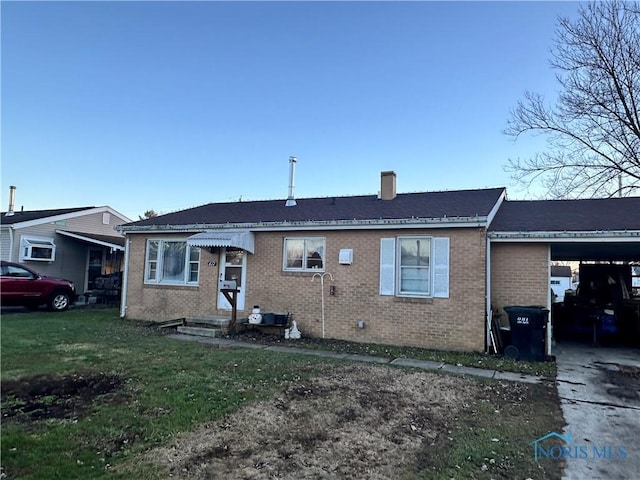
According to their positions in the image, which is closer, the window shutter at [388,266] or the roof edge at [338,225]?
the roof edge at [338,225]

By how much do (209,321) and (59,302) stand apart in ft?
26.2

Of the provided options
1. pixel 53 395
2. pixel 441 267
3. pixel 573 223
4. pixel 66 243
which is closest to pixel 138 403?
pixel 53 395

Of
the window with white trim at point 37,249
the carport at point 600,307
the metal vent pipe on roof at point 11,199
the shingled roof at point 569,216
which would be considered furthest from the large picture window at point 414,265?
the metal vent pipe on roof at point 11,199

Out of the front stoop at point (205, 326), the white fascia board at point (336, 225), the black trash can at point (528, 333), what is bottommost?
the front stoop at point (205, 326)

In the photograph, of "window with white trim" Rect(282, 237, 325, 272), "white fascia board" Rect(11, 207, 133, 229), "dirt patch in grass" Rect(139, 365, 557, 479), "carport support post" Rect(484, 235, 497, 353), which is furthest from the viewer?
"white fascia board" Rect(11, 207, 133, 229)

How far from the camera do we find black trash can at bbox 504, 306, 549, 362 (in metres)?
8.13

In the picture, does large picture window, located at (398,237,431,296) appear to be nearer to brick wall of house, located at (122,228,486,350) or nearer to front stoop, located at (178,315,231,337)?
brick wall of house, located at (122,228,486,350)

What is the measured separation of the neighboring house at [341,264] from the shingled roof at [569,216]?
527mm

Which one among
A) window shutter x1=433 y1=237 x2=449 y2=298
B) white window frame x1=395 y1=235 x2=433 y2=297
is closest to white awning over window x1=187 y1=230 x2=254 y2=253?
white window frame x1=395 y1=235 x2=433 y2=297

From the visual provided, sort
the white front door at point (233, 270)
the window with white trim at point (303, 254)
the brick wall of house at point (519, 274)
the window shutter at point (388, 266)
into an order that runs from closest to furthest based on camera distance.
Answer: the brick wall of house at point (519, 274) < the window shutter at point (388, 266) < the window with white trim at point (303, 254) < the white front door at point (233, 270)

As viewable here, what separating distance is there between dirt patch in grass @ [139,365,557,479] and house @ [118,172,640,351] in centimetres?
325

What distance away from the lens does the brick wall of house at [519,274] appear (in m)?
8.95

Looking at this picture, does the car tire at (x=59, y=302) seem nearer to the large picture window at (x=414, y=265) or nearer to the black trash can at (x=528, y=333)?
the large picture window at (x=414, y=265)

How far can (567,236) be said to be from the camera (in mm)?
8531
